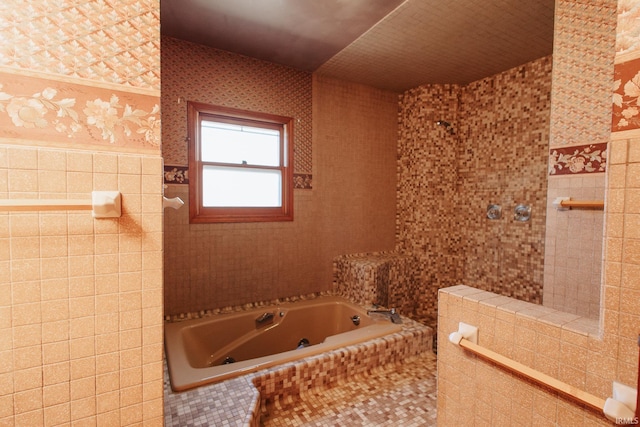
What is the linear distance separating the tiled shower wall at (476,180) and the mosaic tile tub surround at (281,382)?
46.4 inches

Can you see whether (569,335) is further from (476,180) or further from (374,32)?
(476,180)

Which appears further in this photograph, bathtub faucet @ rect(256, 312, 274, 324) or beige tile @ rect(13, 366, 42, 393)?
bathtub faucet @ rect(256, 312, 274, 324)

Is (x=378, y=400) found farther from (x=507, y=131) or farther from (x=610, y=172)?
(x=507, y=131)

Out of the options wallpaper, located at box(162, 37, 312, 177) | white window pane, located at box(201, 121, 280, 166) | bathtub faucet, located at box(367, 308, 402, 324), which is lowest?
bathtub faucet, located at box(367, 308, 402, 324)

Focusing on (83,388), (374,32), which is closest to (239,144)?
(374,32)

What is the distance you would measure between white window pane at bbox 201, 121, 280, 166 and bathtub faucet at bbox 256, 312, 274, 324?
1.36 m

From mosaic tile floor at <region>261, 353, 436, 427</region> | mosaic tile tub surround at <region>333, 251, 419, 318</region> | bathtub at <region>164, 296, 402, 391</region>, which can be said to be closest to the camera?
mosaic tile floor at <region>261, 353, 436, 427</region>

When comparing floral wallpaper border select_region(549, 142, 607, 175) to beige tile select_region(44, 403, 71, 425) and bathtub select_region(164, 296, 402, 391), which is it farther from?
beige tile select_region(44, 403, 71, 425)

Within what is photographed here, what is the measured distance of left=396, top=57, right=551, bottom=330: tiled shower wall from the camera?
278cm

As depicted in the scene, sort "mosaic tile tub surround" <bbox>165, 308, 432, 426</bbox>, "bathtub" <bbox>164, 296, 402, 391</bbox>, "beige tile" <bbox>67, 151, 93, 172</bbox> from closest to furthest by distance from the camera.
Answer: "beige tile" <bbox>67, 151, 93, 172</bbox> < "mosaic tile tub surround" <bbox>165, 308, 432, 426</bbox> < "bathtub" <bbox>164, 296, 402, 391</bbox>

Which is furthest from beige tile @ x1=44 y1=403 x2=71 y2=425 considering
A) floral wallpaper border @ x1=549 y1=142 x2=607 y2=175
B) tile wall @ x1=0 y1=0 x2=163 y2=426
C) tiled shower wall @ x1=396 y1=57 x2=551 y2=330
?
tiled shower wall @ x1=396 y1=57 x2=551 y2=330

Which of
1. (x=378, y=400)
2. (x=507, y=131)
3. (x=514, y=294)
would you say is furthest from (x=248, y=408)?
(x=507, y=131)

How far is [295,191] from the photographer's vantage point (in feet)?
9.68

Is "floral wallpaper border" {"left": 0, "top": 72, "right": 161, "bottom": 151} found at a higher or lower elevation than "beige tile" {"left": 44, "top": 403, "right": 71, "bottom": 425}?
higher
